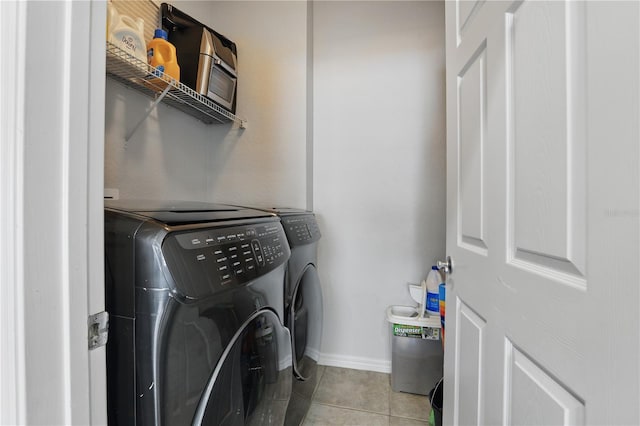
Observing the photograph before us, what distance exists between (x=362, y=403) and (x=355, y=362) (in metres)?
0.36

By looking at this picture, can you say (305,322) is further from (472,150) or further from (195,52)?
(195,52)

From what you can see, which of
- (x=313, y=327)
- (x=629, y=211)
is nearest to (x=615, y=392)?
(x=629, y=211)

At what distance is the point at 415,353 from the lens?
1.72 meters

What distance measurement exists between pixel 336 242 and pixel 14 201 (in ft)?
5.80

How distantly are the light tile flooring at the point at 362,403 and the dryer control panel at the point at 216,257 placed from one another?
1199mm

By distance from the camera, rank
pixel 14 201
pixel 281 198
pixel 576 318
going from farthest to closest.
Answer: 1. pixel 281 198
2. pixel 576 318
3. pixel 14 201

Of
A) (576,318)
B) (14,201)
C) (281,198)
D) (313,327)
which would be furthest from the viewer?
(281,198)

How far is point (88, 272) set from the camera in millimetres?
416

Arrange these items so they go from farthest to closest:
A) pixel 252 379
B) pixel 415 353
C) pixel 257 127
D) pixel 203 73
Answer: pixel 257 127
pixel 415 353
pixel 203 73
pixel 252 379

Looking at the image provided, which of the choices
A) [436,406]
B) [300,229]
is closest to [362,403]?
[436,406]

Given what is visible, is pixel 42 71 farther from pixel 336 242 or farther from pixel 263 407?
pixel 336 242

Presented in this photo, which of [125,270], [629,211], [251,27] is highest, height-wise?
[251,27]

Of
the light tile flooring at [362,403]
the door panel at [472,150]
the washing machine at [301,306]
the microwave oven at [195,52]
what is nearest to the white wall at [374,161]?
the light tile flooring at [362,403]

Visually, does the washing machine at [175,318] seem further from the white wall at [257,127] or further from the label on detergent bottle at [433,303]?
the label on detergent bottle at [433,303]
